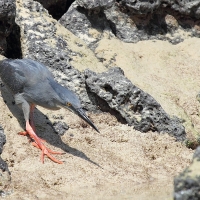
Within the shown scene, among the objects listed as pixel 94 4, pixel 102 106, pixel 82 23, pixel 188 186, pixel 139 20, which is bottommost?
pixel 102 106

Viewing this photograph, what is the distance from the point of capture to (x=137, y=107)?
29.7 ft

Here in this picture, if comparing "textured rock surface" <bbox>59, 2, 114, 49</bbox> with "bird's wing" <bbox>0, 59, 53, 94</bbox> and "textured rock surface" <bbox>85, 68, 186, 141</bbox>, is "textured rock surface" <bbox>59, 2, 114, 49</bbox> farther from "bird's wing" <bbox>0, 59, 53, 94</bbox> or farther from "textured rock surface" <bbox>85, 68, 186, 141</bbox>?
"bird's wing" <bbox>0, 59, 53, 94</bbox>

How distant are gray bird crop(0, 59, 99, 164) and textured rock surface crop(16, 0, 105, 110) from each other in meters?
0.93

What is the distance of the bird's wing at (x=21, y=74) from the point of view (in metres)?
8.21

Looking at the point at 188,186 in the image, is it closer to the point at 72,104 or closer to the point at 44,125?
the point at 72,104

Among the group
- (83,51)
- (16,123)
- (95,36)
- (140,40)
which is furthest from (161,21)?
(16,123)

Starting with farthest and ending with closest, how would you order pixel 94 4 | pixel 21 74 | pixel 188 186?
pixel 94 4, pixel 21 74, pixel 188 186

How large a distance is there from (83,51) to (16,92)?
2.07 meters

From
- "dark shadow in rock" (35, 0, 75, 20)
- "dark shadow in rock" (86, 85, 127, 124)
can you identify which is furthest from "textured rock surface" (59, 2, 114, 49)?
"dark shadow in rock" (86, 85, 127, 124)

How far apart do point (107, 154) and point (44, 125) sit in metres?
1.07

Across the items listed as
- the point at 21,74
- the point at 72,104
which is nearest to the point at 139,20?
the point at 21,74

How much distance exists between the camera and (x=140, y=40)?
443 inches

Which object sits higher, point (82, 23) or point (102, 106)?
point (82, 23)

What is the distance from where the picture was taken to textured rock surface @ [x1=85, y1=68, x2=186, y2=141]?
898cm
